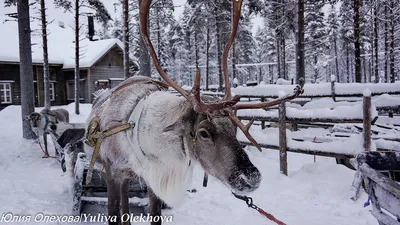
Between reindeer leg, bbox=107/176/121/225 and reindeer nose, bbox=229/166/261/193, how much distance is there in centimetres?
139

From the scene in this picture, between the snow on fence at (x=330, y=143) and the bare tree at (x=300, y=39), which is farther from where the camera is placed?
the bare tree at (x=300, y=39)

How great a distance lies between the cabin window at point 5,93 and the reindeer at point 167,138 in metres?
20.9

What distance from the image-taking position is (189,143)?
2268 mm

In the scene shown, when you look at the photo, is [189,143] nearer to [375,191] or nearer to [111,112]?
[111,112]

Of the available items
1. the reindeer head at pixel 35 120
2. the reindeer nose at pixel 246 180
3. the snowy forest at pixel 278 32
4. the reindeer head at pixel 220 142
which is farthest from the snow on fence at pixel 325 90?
the reindeer nose at pixel 246 180

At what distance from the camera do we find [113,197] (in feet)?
9.73

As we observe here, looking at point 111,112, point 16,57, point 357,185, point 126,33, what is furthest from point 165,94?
point 16,57

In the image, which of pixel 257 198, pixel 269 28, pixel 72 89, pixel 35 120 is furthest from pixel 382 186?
pixel 269 28

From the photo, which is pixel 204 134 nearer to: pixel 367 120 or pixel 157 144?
pixel 157 144

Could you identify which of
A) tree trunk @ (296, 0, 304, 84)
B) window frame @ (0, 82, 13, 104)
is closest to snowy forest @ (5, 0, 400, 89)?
tree trunk @ (296, 0, 304, 84)

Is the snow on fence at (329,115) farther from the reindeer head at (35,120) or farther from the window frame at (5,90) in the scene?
the window frame at (5,90)

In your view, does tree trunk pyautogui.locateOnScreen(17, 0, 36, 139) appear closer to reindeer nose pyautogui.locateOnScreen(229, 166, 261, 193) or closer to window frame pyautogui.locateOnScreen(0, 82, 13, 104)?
reindeer nose pyautogui.locateOnScreen(229, 166, 261, 193)

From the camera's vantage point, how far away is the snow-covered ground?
3.68 m

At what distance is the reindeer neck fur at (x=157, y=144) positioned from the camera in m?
2.33
